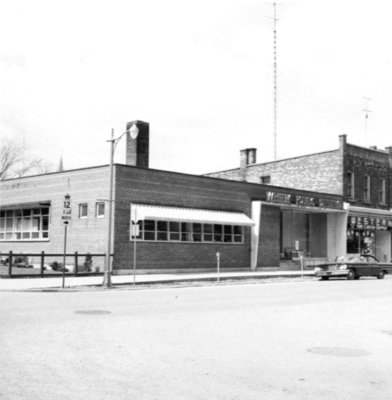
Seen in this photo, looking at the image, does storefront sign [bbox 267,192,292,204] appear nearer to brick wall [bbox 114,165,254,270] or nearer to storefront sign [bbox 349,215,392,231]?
brick wall [bbox 114,165,254,270]

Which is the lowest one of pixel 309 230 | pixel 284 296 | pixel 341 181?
pixel 284 296

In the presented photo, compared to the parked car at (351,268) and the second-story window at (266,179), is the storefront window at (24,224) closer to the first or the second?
the parked car at (351,268)

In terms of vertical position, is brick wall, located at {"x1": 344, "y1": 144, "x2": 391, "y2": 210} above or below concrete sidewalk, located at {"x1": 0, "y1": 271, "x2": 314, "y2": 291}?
above

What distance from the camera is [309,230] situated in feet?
140

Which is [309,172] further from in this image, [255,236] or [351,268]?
[351,268]

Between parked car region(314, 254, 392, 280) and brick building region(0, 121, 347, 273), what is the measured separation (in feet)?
22.2

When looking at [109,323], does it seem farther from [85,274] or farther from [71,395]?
[85,274]

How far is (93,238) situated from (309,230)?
61.1 feet

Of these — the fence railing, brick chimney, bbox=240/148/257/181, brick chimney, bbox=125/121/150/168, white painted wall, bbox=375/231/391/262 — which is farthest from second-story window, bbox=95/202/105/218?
white painted wall, bbox=375/231/391/262

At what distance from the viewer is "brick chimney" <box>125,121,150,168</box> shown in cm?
3353

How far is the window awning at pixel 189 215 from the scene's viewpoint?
95.9 feet

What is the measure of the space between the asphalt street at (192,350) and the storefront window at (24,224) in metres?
18.4

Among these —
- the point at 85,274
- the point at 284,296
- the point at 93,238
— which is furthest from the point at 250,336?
the point at 93,238

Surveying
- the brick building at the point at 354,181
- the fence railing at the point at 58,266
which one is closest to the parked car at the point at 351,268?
the fence railing at the point at 58,266
